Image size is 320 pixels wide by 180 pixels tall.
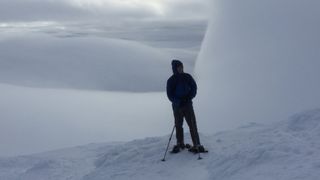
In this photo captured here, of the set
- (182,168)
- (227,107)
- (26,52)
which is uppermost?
(26,52)

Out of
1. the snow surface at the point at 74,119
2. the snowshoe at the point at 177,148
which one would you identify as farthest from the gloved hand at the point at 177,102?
the snow surface at the point at 74,119

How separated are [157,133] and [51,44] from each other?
1802 inches

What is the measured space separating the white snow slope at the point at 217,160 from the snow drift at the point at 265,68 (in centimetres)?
585

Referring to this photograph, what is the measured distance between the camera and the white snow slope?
27.3ft

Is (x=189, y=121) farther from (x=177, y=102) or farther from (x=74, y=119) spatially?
(x=74, y=119)

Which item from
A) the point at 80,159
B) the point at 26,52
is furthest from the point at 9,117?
the point at 26,52

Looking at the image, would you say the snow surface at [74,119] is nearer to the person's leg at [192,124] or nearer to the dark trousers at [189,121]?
the dark trousers at [189,121]

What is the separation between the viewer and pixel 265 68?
22344mm

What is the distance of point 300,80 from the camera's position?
19875 millimetres

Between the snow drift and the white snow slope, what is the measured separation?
19.2 ft

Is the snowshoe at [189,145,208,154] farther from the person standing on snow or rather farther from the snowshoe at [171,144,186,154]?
the snowshoe at [171,144,186,154]

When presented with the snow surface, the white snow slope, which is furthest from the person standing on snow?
the snow surface

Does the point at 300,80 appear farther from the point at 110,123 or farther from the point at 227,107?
the point at 110,123

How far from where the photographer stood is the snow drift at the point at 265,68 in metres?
18.5
